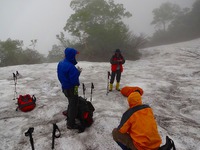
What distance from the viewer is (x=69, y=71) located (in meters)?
4.38

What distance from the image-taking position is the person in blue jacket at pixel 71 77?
14.4 ft

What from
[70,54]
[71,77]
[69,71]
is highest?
[70,54]

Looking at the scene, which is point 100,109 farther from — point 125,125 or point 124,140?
point 125,125

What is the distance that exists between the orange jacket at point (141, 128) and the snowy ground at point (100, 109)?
1.31m

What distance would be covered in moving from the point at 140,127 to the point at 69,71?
2.23 metres

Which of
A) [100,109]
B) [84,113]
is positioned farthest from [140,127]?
[100,109]

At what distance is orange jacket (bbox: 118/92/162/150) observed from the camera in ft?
9.75

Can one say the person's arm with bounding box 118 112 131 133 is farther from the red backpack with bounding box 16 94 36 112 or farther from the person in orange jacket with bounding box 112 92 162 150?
the red backpack with bounding box 16 94 36 112

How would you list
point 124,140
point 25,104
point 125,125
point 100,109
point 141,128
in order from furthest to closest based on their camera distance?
point 100,109, point 25,104, point 124,140, point 125,125, point 141,128

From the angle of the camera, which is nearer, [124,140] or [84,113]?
[124,140]

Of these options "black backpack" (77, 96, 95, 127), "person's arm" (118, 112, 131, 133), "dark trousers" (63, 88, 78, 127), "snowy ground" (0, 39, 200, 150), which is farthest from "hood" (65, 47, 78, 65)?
"person's arm" (118, 112, 131, 133)

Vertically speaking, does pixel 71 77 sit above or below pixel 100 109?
above

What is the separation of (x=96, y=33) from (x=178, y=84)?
35.4ft

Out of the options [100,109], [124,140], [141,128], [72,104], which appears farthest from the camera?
[100,109]
